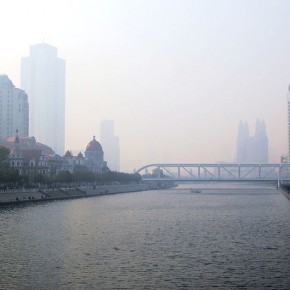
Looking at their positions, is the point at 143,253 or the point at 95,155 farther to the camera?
the point at 95,155

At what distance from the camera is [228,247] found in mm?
31078

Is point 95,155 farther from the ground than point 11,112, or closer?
closer

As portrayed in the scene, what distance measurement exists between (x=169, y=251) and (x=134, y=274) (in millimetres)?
6404

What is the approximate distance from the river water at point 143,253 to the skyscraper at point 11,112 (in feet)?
409

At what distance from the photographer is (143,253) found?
28.6 m

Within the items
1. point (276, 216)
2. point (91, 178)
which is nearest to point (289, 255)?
point (276, 216)

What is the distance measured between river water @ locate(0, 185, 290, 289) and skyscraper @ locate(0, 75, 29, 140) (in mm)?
124811

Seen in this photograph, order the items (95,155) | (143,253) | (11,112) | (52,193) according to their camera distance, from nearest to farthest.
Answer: (143,253), (52,193), (11,112), (95,155)

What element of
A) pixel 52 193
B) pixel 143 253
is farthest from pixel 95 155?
pixel 143 253

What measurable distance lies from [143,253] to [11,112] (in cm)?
14723

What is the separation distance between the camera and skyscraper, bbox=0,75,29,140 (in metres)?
168

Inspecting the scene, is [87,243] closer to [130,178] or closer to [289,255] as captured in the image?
[289,255]

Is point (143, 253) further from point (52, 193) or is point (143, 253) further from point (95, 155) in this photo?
point (95, 155)

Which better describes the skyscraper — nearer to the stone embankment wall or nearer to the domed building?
the domed building
